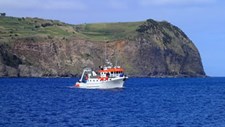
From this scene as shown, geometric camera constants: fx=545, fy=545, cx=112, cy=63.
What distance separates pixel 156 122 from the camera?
2347 inches

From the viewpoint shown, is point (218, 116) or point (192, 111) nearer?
point (218, 116)

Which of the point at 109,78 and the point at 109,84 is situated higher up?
the point at 109,78

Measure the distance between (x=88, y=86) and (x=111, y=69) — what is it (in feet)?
43.0

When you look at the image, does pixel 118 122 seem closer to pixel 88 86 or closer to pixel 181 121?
pixel 181 121

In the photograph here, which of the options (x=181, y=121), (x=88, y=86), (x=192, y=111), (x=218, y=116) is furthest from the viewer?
(x=88, y=86)

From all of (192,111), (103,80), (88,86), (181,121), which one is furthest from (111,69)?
(181,121)

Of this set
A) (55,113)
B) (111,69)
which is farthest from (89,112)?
(111,69)

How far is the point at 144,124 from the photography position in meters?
57.6

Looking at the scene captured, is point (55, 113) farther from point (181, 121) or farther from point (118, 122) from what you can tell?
point (181, 121)

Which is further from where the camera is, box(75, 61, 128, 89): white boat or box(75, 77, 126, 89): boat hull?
box(75, 77, 126, 89): boat hull

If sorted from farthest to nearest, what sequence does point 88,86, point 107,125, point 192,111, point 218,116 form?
point 88,86, point 192,111, point 218,116, point 107,125

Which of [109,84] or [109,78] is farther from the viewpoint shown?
[109,84]

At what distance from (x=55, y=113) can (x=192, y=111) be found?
63.2 feet

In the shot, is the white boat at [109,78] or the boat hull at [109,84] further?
the boat hull at [109,84]
